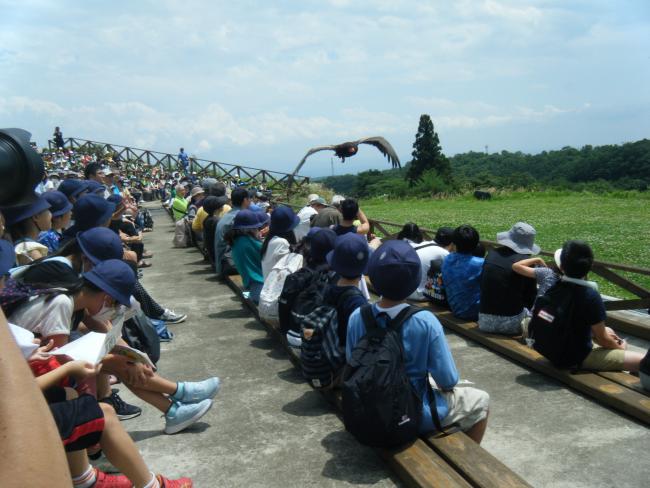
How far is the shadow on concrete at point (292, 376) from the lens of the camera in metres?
4.21

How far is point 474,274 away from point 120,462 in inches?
146

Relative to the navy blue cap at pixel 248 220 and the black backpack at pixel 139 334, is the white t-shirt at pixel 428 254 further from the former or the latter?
the black backpack at pixel 139 334

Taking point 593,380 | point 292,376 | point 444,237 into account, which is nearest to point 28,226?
point 292,376

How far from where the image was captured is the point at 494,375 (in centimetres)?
431

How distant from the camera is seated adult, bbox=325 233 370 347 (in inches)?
139

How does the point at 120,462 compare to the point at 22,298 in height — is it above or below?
below

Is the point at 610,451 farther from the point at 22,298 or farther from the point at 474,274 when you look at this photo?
the point at 22,298

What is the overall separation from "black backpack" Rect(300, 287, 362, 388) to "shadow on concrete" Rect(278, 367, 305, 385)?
58 centimetres

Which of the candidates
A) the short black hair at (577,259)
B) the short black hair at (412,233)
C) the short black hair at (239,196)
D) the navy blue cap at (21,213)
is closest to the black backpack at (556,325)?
the short black hair at (577,259)

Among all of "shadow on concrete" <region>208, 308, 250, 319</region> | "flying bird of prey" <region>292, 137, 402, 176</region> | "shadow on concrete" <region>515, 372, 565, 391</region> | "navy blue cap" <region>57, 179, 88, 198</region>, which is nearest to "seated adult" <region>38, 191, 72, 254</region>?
"navy blue cap" <region>57, 179, 88, 198</region>

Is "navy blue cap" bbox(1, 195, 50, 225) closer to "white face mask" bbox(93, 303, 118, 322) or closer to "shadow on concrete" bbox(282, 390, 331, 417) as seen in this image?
"white face mask" bbox(93, 303, 118, 322)

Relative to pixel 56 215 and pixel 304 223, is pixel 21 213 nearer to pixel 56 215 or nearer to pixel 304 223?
pixel 56 215

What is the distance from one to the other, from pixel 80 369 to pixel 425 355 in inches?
65.1

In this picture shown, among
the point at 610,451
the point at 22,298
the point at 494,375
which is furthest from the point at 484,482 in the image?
the point at 22,298
